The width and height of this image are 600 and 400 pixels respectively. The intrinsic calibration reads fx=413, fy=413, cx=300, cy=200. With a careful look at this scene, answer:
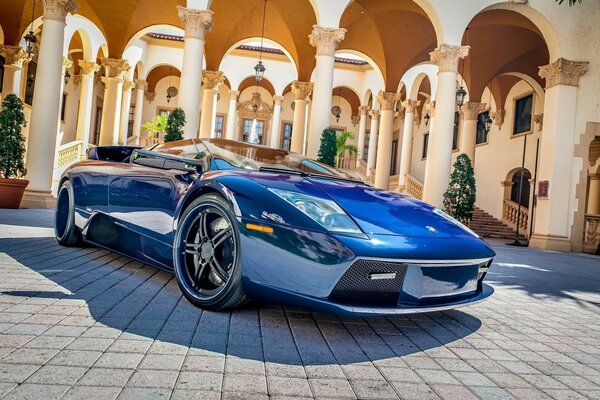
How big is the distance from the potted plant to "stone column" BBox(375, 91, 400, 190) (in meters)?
13.2

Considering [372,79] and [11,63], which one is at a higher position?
[372,79]

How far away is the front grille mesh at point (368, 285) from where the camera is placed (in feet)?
6.82

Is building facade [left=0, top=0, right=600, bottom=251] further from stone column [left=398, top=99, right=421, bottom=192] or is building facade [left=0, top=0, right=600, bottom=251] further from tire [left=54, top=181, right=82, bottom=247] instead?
tire [left=54, top=181, right=82, bottom=247]

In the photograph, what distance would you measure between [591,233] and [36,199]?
657 inches

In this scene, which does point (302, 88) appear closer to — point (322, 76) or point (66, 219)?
point (322, 76)

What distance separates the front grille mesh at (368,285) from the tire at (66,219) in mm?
3231

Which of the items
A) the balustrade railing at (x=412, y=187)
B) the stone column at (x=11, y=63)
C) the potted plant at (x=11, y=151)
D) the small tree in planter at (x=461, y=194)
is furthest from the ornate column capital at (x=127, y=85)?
the small tree in planter at (x=461, y=194)

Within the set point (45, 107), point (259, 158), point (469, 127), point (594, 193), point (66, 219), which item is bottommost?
point (66, 219)

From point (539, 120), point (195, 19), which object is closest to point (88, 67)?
point (195, 19)

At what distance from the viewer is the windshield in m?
3.02

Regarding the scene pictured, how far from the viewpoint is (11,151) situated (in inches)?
409

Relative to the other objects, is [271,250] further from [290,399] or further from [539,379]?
[539,379]

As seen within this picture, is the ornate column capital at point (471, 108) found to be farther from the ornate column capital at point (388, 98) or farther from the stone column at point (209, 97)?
the stone column at point (209, 97)

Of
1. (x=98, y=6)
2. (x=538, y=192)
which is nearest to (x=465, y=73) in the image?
(x=538, y=192)
